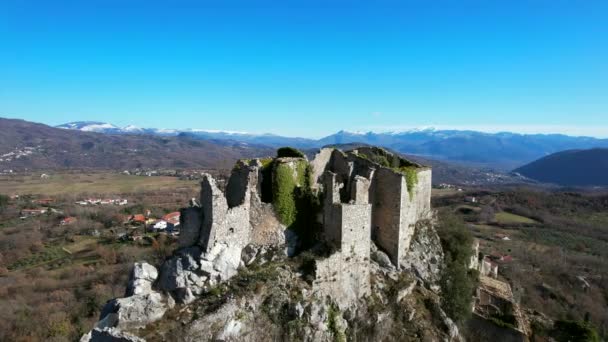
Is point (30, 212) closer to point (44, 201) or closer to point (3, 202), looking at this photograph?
point (3, 202)

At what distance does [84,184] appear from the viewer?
14462cm

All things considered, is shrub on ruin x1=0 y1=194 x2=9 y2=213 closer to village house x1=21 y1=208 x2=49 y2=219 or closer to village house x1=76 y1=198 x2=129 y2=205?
village house x1=21 y1=208 x2=49 y2=219

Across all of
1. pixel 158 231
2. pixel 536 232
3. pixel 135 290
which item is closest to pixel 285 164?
pixel 135 290

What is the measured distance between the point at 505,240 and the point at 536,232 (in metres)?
14.4

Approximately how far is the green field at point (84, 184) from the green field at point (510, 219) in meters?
100

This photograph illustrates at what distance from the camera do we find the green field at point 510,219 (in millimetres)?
94500

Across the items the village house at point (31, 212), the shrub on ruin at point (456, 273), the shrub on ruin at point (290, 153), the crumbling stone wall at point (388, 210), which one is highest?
the shrub on ruin at point (290, 153)

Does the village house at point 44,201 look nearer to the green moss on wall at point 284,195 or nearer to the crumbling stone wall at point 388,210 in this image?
the green moss on wall at point 284,195

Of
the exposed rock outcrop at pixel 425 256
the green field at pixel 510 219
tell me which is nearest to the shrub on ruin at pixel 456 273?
the exposed rock outcrop at pixel 425 256

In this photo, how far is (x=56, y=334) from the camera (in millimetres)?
36000

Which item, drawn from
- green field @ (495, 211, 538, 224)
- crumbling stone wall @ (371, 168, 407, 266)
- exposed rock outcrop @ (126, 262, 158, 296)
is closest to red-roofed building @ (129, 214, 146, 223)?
exposed rock outcrop @ (126, 262, 158, 296)

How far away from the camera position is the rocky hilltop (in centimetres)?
1662

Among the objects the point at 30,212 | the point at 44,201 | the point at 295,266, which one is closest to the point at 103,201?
the point at 44,201

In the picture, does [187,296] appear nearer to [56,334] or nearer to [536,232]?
[56,334]
